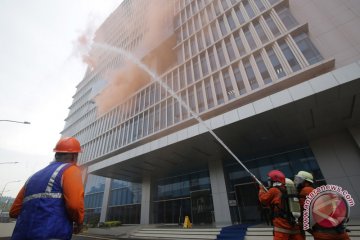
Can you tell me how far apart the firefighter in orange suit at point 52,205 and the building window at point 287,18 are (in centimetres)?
2016

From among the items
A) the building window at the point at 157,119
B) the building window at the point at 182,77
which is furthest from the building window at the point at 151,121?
the building window at the point at 182,77

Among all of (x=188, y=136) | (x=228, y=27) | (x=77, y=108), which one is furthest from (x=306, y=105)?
(x=77, y=108)

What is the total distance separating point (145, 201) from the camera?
21344 mm

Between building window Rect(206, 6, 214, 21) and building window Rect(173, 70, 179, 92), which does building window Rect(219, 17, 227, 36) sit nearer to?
building window Rect(206, 6, 214, 21)

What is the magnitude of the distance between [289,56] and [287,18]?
14.7 feet

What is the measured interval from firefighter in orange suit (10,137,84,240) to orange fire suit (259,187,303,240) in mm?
3539

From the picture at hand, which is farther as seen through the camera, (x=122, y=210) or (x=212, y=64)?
(x=122, y=210)

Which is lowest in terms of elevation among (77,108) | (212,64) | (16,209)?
(16,209)

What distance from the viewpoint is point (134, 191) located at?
77.3 ft

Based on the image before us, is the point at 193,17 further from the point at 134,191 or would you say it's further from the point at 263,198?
the point at 263,198

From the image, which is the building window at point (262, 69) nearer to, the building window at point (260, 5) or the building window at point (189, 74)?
the building window at point (260, 5)

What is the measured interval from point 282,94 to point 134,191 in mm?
19761

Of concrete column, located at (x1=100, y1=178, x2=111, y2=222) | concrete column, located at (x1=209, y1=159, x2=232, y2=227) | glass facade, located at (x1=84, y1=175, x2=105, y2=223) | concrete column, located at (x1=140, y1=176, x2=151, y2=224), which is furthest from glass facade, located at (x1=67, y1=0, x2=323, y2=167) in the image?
concrete column, located at (x1=209, y1=159, x2=232, y2=227)

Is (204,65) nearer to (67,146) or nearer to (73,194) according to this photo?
(67,146)
